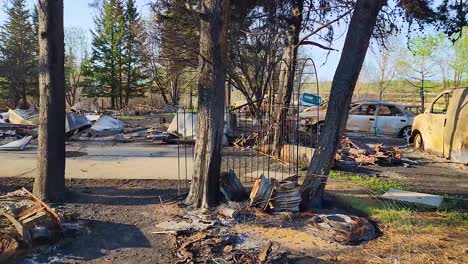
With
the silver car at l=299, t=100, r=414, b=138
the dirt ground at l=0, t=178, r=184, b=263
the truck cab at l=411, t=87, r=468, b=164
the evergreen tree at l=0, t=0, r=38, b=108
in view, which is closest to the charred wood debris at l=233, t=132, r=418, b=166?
the truck cab at l=411, t=87, r=468, b=164

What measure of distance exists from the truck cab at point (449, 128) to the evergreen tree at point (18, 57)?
1376 inches

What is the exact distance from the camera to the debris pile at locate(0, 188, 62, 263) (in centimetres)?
447

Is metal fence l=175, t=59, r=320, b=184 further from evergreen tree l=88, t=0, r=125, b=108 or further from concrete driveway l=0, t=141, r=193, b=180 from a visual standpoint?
evergreen tree l=88, t=0, r=125, b=108

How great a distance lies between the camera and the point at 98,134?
1586cm

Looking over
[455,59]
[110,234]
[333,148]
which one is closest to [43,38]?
[110,234]

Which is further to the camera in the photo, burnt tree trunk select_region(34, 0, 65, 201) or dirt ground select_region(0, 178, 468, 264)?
burnt tree trunk select_region(34, 0, 65, 201)

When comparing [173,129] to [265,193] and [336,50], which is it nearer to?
[336,50]

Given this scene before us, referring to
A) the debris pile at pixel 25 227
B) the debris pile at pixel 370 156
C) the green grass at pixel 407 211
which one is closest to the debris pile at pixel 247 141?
the debris pile at pixel 370 156

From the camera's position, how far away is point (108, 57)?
1699 inches

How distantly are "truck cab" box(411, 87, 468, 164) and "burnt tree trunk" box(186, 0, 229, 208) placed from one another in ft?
22.7

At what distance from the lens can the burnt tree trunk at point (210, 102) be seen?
5.96 m

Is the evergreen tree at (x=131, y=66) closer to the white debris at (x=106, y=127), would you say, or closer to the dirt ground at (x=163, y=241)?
the white debris at (x=106, y=127)

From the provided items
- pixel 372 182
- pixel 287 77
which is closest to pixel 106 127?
pixel 287 77

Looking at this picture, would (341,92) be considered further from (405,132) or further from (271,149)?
(405,132)
